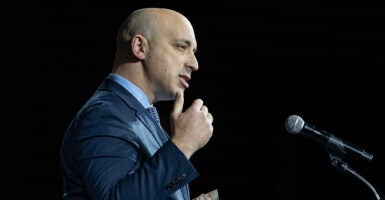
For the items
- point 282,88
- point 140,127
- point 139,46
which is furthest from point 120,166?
point 282,88

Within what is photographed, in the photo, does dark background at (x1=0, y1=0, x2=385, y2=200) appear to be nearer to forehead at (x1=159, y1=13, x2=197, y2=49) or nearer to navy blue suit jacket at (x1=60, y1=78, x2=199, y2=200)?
forehead at (x1=159, y1=13, x2=197, y2=49)

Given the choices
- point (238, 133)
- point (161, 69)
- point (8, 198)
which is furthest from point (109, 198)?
point (238, 133)

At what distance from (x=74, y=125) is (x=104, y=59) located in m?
1.61

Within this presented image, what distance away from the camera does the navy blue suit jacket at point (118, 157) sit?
1.18m

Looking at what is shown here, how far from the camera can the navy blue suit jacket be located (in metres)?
1.18

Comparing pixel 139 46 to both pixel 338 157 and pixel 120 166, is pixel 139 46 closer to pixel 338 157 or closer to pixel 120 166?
pixel 120 166

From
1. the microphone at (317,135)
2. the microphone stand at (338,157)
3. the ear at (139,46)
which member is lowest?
the microphone stand at (338,157)

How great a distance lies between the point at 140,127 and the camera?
1366 mm

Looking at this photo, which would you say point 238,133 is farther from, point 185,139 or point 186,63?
point 185,139

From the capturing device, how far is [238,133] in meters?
3.28

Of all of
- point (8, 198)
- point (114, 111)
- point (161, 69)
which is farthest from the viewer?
point (8, 198)

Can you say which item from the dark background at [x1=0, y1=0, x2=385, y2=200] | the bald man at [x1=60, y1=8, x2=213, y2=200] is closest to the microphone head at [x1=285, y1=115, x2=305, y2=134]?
the bald man at [x1=60, y1=8, x2=213, y2=200]

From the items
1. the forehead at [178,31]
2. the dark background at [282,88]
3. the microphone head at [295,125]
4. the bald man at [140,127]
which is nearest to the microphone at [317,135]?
the microphone head at [295,125]

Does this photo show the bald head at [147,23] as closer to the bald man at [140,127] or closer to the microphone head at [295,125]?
the bald man at [140,127]
